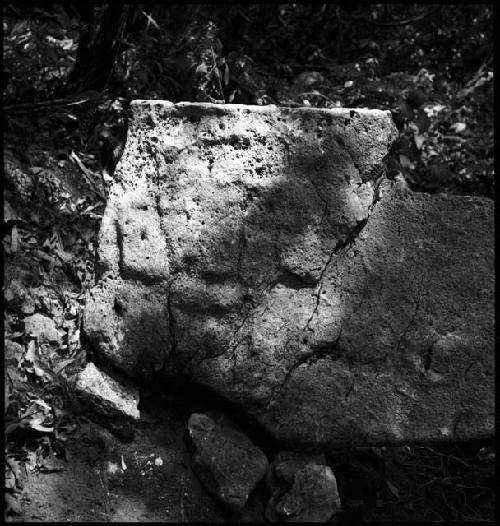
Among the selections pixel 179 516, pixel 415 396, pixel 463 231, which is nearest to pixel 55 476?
pixel 179 516

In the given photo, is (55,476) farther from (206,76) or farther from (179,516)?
(206,76)

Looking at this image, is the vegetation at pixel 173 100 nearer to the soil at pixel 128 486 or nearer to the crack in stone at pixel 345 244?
the soil at pixel 128 486

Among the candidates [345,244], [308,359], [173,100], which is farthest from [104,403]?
[173,100]

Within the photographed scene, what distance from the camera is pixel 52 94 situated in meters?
3.72

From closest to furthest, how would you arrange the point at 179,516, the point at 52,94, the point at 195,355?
the point at 179,516
the point at 195,355
the point at 52,94

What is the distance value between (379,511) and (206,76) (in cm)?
252

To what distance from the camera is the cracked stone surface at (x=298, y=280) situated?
2.54 m

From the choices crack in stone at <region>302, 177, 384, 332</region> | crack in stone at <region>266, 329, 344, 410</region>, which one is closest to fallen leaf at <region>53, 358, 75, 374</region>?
crack in stone at <region>266, 329, 344, 410</region>

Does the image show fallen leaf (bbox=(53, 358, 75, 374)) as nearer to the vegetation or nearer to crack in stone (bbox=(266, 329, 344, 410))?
the vegetation

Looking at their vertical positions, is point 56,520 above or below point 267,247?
below

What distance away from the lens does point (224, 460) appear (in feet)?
7.96

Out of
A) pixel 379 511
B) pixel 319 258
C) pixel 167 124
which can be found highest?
pixel 167 124

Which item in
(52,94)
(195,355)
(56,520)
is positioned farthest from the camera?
(52,94)

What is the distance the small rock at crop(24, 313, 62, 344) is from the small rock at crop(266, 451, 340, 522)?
107 centimetres
